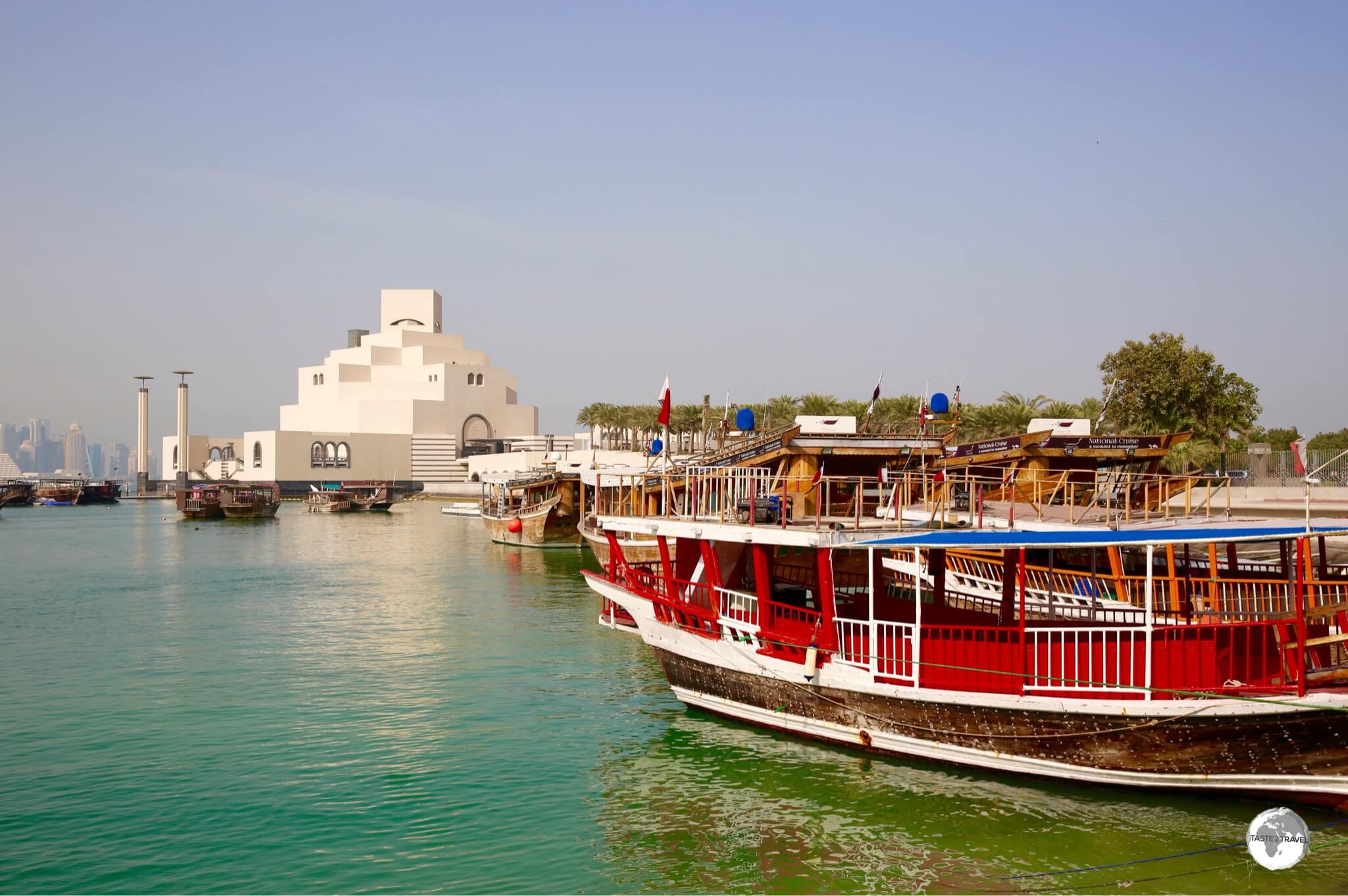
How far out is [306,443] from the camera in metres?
173

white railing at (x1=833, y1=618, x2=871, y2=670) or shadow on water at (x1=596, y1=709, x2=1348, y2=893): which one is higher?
white railing at (x1=833, y1=618, x2=871, y2=670)

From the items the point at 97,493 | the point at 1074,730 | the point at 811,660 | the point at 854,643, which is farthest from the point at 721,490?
the point at 97,493

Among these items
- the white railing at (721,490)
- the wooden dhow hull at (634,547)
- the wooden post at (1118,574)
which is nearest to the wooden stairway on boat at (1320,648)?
the wooden post at (1118,574)

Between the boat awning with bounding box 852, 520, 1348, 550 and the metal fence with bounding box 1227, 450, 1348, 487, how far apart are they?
37.0 meters

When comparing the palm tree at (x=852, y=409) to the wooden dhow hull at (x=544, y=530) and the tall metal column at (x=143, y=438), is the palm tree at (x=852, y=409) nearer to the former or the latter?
the wooden dhow hull at (x=544, y=530)

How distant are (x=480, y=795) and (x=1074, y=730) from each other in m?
8.83

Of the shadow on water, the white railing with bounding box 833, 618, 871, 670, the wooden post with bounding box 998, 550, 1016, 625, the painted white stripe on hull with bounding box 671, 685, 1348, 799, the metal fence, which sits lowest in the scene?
the shadow on water

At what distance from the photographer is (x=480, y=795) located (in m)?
16.6

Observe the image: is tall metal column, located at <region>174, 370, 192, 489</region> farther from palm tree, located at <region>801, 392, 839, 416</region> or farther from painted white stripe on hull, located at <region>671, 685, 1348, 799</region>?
painted white stripe on hull, located at <region>671, 685, 1348, 799</region>

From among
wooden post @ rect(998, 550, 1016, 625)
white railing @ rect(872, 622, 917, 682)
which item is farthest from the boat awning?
white railing @ rect(872, 622, 917, 682)

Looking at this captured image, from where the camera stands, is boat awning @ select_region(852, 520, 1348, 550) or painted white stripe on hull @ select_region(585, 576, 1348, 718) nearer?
painted white stripe on hull @ select_region(585, 576, 1348, 718)

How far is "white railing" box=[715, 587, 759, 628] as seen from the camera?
A: 63.9 feet

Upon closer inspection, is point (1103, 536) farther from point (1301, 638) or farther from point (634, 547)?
point (634, 547)

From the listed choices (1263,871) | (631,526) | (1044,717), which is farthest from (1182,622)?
(631,526)
